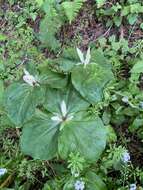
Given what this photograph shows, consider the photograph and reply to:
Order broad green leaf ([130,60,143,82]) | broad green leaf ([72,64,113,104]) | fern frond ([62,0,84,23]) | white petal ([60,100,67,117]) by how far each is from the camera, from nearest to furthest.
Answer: broad green leaf ([72,64,113,104]) < white petal ([60,100,67,117]) < broad green leaf ([130,60,143,82]) < fern frond ([62,0,84,23])

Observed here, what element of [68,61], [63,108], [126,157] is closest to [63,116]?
[63,108]

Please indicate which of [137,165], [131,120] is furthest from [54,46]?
[137,165]

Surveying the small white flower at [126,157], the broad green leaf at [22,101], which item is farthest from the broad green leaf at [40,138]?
the small white flower at [126,157]

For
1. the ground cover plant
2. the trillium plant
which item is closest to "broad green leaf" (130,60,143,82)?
the ground cover plant

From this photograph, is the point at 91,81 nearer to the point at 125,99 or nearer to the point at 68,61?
the point at 68,61

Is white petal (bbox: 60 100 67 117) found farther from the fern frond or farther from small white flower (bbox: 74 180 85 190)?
the fern frond

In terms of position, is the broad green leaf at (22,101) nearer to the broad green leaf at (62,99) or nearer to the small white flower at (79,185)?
the broad green leaf at (62,99)
